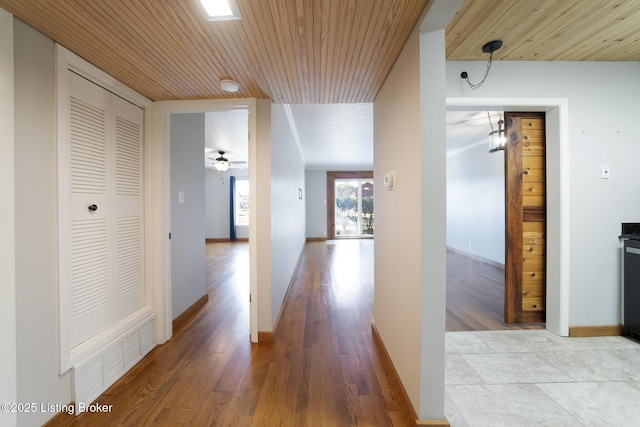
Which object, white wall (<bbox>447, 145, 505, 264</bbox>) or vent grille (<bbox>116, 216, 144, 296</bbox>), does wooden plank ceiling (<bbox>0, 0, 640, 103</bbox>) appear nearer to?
vent grille (<bbox>116, 216, 144, 296</bbox>)

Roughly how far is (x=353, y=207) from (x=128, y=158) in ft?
23.7

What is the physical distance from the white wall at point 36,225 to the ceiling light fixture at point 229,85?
913 mm

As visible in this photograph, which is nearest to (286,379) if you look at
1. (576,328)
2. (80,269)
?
(80,269)

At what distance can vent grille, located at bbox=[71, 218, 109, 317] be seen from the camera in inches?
58.2

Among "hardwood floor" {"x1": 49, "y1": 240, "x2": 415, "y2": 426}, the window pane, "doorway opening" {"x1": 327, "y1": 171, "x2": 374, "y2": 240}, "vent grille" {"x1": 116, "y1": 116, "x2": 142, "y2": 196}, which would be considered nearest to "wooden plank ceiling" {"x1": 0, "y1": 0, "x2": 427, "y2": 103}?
"vent grille" {"x1": 116, "y1": 116, "x2": 142, "y2": 196}

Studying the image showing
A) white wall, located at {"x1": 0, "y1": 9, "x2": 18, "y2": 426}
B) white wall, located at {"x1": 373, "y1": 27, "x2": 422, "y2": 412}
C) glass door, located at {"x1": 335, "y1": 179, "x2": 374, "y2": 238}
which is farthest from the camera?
glass door, located at {"x1": 335, "y1": 179, "x2": 374, "y2": 238}

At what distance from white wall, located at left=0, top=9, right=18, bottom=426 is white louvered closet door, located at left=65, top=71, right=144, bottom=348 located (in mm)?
251

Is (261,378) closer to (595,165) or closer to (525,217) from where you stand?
(525,217)

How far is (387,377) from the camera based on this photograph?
5.49 feet

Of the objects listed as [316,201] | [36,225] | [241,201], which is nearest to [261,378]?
[36,225]

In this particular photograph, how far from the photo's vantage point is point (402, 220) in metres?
1.49

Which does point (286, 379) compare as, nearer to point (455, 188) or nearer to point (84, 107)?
point (84, 107)

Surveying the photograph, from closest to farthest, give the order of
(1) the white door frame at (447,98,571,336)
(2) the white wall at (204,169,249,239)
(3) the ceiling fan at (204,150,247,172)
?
(1) the white door frame at (447,98,571,336)
(3) the ceiling fan at (204,150,247,172)
(2) the white wall at (204,169,249,239)

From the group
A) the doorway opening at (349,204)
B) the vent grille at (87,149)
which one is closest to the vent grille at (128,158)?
the vent grille at (87,149)
